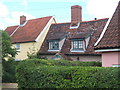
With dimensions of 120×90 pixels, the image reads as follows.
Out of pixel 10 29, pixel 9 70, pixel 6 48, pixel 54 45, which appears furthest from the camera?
pixel 10 29

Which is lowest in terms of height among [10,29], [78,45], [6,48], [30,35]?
[6,48]

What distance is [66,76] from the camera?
33.7 feet

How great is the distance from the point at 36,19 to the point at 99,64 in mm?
19084

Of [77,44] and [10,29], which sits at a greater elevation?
[10,29]

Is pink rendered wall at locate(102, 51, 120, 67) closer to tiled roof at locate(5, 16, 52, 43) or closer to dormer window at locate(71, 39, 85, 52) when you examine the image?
dormer window at locate(71, 39, 85, 52)

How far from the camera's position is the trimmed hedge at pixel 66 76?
9164 millimetres

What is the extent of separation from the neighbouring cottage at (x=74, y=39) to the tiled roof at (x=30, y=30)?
1521 millimetres

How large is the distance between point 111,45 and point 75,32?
1640 cm

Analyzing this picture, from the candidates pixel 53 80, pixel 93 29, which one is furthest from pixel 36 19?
pixel 53 80

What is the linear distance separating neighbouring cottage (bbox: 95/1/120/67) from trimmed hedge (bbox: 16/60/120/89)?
2304mm

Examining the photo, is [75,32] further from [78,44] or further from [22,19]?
[22,19]

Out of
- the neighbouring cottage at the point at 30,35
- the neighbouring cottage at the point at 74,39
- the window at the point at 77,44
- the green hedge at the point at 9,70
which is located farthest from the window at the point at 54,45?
the green hedge at the point at 9,70

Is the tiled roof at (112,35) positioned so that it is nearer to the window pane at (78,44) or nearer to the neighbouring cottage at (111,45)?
the neighbouring cottage at (111,45)

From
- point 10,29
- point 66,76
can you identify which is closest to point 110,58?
point 66,76
